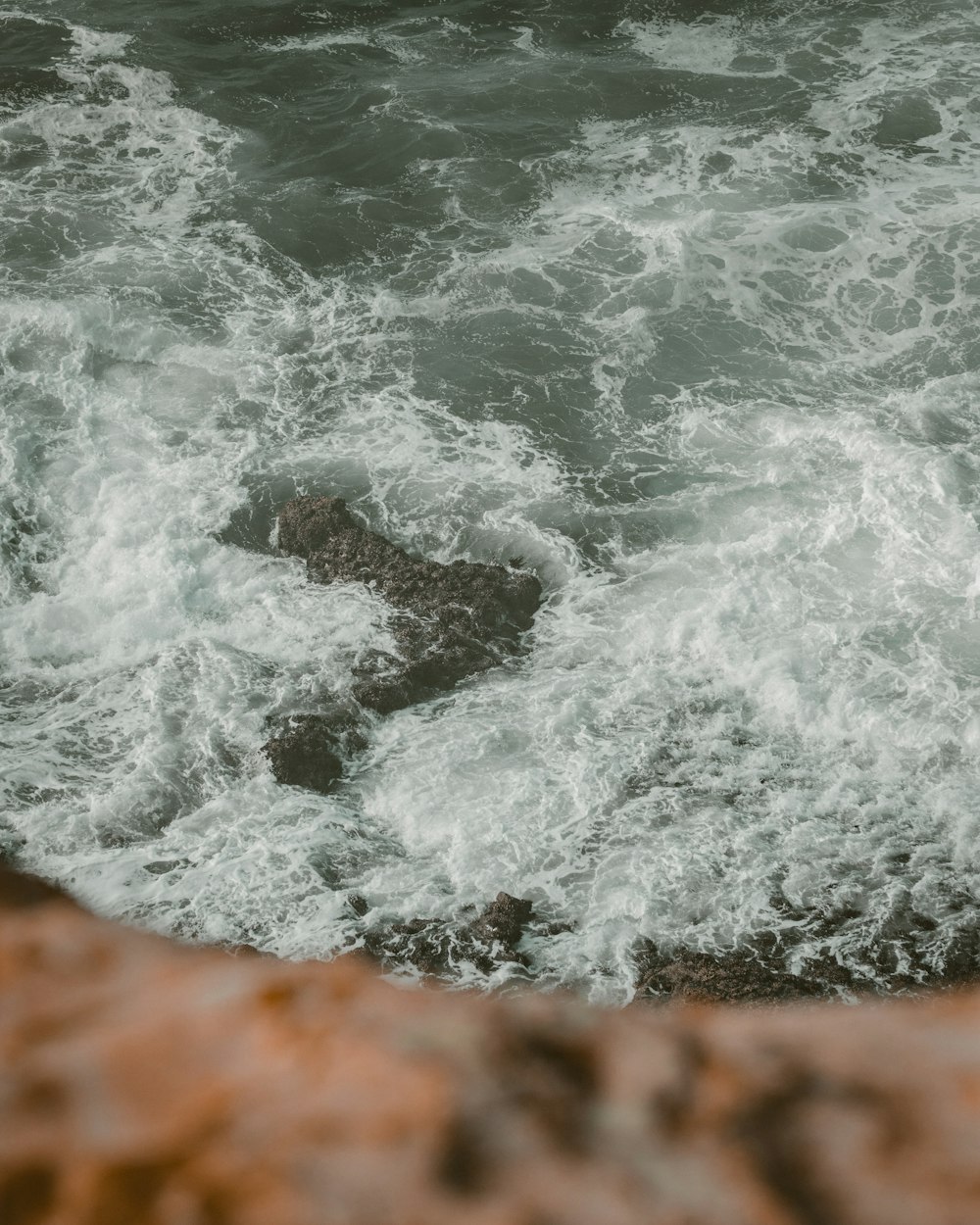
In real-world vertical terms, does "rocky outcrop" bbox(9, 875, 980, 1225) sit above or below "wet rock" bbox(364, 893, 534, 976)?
above

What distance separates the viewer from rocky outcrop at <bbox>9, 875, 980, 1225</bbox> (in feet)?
2.14

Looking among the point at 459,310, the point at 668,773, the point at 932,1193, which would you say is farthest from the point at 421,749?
the point at 932,1193

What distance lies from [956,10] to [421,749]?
21.8m

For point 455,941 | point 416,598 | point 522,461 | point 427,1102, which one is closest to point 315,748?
point 416,598

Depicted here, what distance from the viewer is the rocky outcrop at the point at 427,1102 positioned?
65cm

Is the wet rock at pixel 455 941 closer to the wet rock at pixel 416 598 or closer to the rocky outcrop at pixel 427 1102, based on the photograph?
the wet rock at pixel 416 598

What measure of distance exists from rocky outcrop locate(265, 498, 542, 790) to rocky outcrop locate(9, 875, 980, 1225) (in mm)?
10022

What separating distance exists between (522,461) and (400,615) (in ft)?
10.9

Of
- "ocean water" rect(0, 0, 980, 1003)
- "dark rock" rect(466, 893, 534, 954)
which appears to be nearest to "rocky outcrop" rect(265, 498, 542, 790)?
"ocean water" rect(0, 0, 980, 1003)

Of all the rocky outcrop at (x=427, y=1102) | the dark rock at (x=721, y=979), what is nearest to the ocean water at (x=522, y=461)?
the dark rock at (x=721, y=979)

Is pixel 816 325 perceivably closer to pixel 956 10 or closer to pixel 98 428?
pixel 98 428

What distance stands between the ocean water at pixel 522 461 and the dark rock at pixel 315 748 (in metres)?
0.23

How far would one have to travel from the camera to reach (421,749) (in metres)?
11.0

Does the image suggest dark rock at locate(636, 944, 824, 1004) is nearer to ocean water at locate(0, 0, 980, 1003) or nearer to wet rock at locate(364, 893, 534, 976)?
ocean water at locate(0, 0, 980, 1003)
